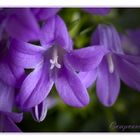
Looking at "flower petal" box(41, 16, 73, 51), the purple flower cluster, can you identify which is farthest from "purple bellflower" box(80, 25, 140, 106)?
"flower petal" box(41, 16, 73, 51)

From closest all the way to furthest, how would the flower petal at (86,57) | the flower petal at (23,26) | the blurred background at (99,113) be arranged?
the flower petal at (23,26) → the flower petal at (86,57) → the blurred background at (99,113)

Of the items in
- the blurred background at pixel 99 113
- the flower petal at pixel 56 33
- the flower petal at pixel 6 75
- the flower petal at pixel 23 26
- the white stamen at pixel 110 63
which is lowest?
the blurred background at pixel 99 113

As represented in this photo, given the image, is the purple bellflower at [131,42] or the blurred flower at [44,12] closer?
the blurred flower at [44,12]

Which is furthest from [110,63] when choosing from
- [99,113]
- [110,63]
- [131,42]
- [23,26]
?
[23,26]

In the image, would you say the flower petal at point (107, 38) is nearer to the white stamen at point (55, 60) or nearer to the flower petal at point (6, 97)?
the white stamen at point (55, 60)

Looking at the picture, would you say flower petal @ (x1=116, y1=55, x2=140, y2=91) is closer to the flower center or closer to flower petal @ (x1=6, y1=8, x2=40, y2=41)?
the flower center

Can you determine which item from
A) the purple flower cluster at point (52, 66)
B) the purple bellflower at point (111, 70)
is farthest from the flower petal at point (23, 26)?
the purple bellflower at point (111, 70)
